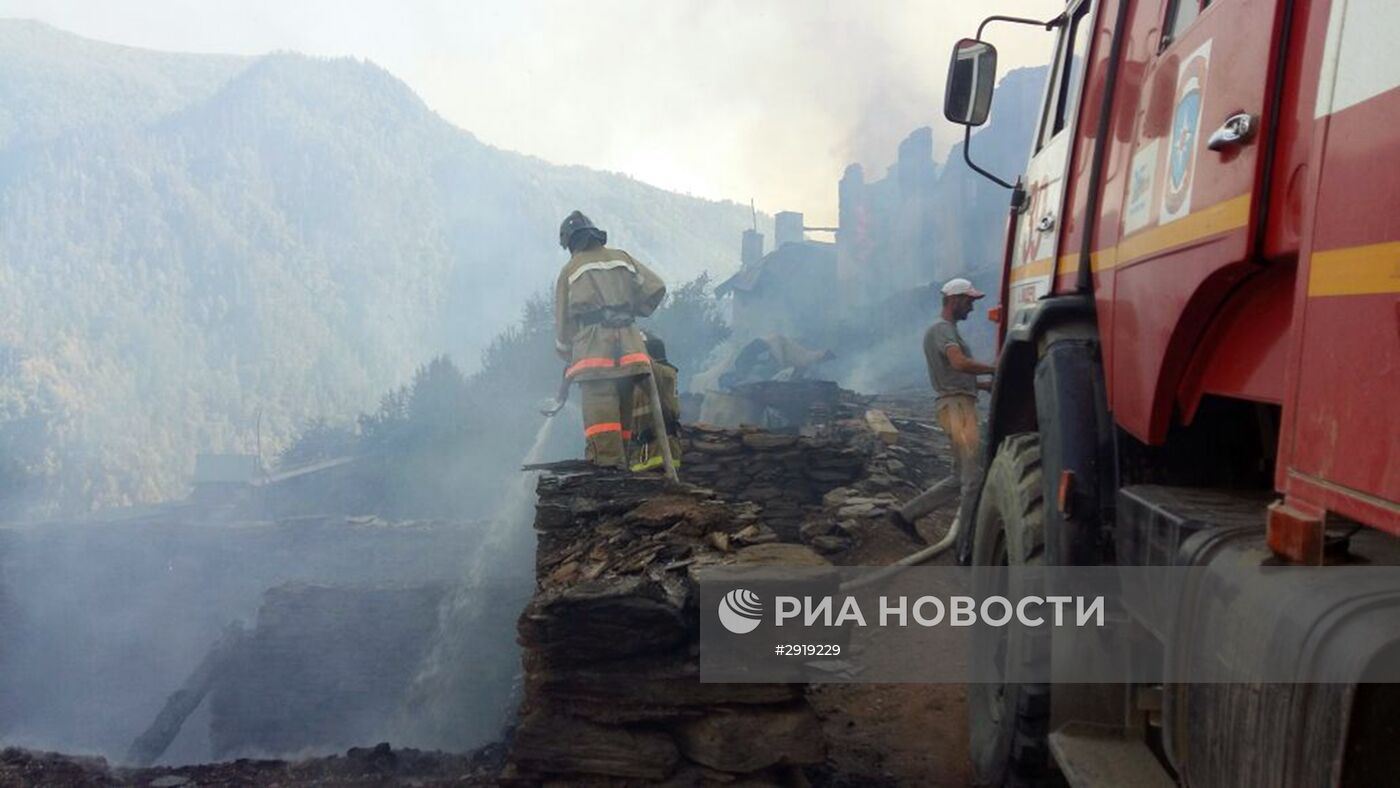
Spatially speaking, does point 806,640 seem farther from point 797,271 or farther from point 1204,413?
point 797,271

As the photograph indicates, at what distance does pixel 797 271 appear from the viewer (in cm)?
3372

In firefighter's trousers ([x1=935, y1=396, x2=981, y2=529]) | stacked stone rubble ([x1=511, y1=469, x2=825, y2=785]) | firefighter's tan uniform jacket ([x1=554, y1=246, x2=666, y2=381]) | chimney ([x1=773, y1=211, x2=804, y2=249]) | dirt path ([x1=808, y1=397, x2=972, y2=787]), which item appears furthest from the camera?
chimney ([x1=773, y1=211, x2=804, y2=249])

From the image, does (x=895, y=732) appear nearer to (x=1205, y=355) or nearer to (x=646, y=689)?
(x=646, y=689)

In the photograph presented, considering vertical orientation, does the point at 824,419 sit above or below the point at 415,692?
above

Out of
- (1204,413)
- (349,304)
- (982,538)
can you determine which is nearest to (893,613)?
(982,538)

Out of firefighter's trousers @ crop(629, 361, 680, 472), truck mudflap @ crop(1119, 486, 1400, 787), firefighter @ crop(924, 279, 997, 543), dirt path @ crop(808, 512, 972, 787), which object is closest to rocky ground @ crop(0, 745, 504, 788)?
dirt path @ crop(808, 512, 972, 787)

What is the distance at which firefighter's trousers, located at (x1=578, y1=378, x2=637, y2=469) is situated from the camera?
7.09m

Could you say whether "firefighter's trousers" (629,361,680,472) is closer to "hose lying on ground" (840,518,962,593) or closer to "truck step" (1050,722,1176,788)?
"hose lying on ground" (840,518,962,593)

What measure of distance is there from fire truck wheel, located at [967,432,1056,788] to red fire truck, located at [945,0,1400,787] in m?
0.01

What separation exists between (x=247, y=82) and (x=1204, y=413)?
6565 inches

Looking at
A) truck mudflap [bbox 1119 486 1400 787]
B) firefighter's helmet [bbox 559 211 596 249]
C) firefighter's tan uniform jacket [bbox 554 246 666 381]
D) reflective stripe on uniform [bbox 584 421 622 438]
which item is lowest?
reflective stripe on uniform [bbox 584 421 622 438]

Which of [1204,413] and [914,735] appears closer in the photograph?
[1204,413]

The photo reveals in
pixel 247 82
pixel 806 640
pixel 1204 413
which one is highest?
pixel 247 82

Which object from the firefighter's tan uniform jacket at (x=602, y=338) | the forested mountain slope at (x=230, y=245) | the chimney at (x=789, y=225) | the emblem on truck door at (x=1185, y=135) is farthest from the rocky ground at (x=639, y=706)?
the forested mountain slope at (x=230, y=245)
